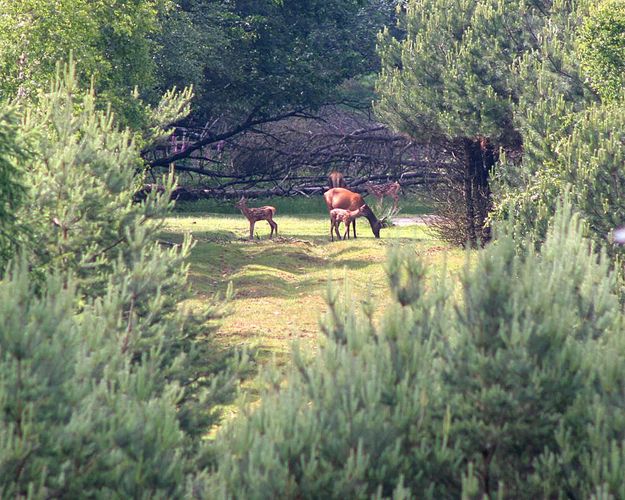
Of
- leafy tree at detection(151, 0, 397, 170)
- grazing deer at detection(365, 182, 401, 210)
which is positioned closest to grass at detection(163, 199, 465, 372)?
grazing deer at detection(365, 182, 401, 210)

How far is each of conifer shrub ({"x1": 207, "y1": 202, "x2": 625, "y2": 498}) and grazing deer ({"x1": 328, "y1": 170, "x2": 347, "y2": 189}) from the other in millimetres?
27749

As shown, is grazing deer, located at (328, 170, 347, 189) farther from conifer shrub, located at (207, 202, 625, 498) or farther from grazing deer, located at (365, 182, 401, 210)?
conifer shrub, located at (207, 202, 625, 498)

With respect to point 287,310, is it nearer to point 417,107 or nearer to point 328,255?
point 328,255

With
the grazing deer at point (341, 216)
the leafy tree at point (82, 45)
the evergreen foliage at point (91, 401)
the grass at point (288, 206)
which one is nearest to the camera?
Answer: the evergreen foliage at point (91, 401)

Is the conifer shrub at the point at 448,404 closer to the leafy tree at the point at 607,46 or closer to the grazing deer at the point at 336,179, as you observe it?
the leafy tree at the point at 607,46

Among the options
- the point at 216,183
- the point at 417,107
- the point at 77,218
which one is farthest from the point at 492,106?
the point at 77,218

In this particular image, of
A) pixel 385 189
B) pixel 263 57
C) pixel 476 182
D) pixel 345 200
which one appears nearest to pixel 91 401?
pixel 476 182

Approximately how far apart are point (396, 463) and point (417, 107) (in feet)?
74.7

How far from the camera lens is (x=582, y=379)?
6699 mm

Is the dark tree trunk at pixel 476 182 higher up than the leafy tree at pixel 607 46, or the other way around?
the leafy tree at pixel 607 46

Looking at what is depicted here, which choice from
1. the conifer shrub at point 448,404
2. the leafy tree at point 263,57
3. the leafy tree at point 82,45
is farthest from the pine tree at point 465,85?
the conifer shrub at point 448,404

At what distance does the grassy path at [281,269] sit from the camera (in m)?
18.8

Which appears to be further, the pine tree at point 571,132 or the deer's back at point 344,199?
the deer's back at point 344,199

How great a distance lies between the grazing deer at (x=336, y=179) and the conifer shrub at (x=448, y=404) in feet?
91.0
